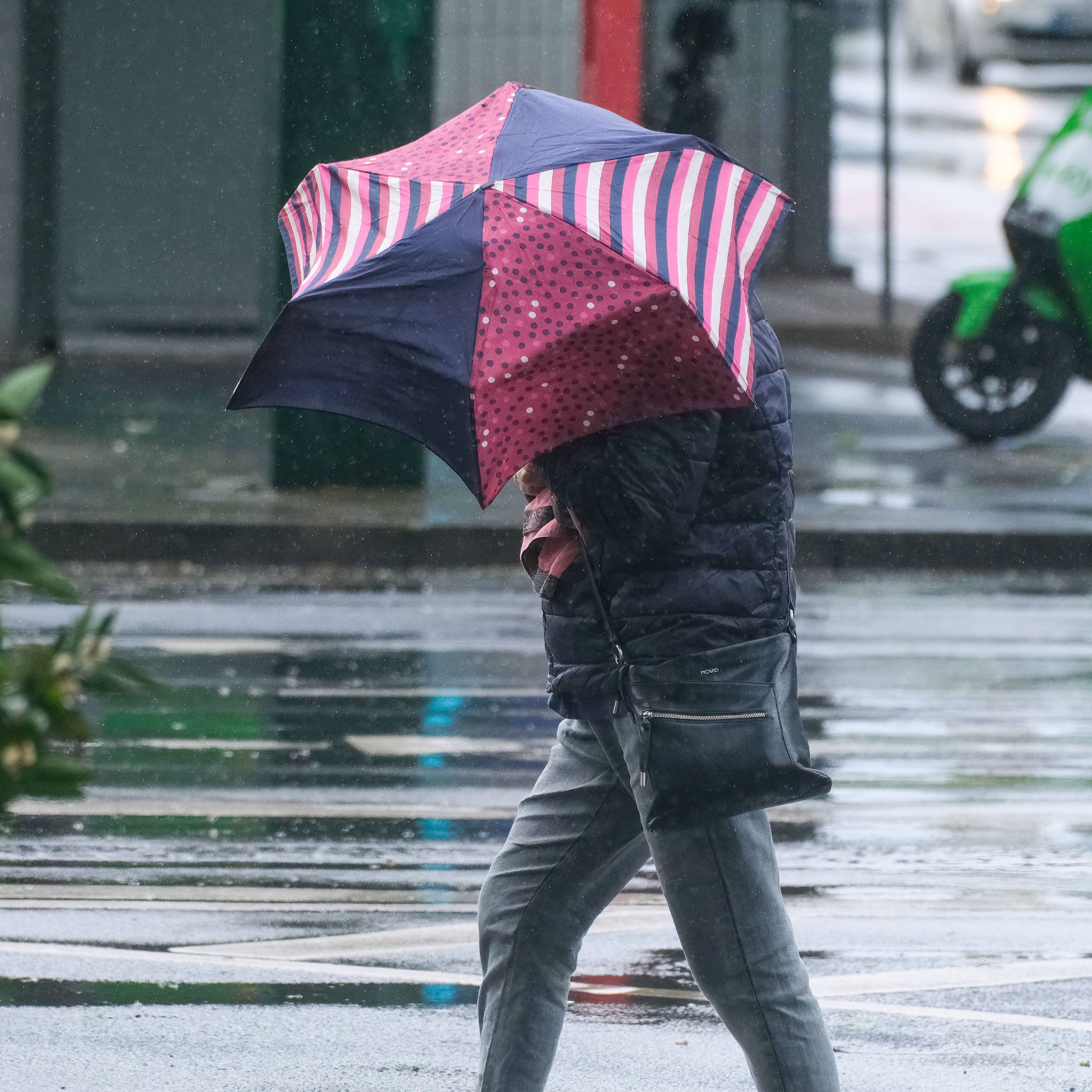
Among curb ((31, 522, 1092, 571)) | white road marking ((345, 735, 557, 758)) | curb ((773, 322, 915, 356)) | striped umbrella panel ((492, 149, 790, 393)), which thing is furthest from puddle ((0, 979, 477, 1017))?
curb ((773, 322, 915, 356))

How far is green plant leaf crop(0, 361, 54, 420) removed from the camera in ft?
6.40

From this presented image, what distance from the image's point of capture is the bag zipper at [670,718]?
10.8 feet

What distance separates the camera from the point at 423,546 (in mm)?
11625

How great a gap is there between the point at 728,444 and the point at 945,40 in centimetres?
2977

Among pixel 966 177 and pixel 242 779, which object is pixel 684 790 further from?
pixel 966 177

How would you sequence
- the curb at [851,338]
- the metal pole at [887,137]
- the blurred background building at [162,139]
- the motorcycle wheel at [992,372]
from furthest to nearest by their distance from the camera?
the curb at [851,338]
the metal pole at [887,137]
the blurred background building at [162,139]
the motorcycle wheel at [992,372]

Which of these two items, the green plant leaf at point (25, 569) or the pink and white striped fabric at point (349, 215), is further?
the pink and white striped fabric at point (349, 215)

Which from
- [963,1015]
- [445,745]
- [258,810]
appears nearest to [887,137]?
[445,745]

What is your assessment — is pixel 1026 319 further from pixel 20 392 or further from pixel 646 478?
pixel 20 392

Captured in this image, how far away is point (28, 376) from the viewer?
198cm

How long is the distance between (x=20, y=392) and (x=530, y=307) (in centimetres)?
133

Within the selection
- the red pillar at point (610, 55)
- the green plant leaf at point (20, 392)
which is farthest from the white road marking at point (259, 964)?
the red pillar at point (610, 55)

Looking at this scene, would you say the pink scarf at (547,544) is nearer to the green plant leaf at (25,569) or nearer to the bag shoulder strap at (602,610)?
the bag shoulder strap at (602,610)

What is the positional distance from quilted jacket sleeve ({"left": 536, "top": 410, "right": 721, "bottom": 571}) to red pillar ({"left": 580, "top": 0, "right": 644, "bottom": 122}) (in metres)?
15.5
